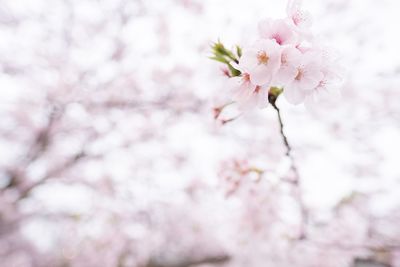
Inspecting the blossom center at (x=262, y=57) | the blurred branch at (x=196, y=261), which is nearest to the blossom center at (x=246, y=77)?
the blossom center at (x=262, y=57)

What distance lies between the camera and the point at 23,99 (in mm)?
5504

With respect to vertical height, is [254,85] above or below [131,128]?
below

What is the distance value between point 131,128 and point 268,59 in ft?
17.8

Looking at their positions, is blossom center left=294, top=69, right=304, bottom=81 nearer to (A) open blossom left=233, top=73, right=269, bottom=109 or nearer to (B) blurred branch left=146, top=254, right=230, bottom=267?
(A) open blossom left=233, top=73, right=269, bottom=109

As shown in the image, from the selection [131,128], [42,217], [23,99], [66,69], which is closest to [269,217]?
[131,128]

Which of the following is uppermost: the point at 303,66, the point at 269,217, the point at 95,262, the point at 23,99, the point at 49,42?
the point at 49,42

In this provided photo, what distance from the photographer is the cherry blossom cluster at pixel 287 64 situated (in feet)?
4.07

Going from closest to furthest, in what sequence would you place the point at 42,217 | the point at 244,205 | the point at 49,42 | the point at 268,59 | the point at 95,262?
the point at 268,59 < the point at 244,205 < the point at 49,42 < the point at 42,217 < the point at 95,262

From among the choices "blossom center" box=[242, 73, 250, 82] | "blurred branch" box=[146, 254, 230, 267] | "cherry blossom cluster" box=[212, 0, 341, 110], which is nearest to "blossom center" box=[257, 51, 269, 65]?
"cherry blossom cluster" box=[212, 0, 341, 110]

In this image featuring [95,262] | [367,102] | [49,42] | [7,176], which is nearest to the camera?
[7,176]

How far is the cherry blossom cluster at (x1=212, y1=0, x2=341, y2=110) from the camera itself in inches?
48.8

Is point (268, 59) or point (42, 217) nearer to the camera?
point (268, 59)

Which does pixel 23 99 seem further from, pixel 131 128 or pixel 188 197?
pixel 188 197

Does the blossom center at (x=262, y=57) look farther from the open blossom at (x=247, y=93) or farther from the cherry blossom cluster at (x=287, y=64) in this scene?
the open blossom at (x=247, y=93)
